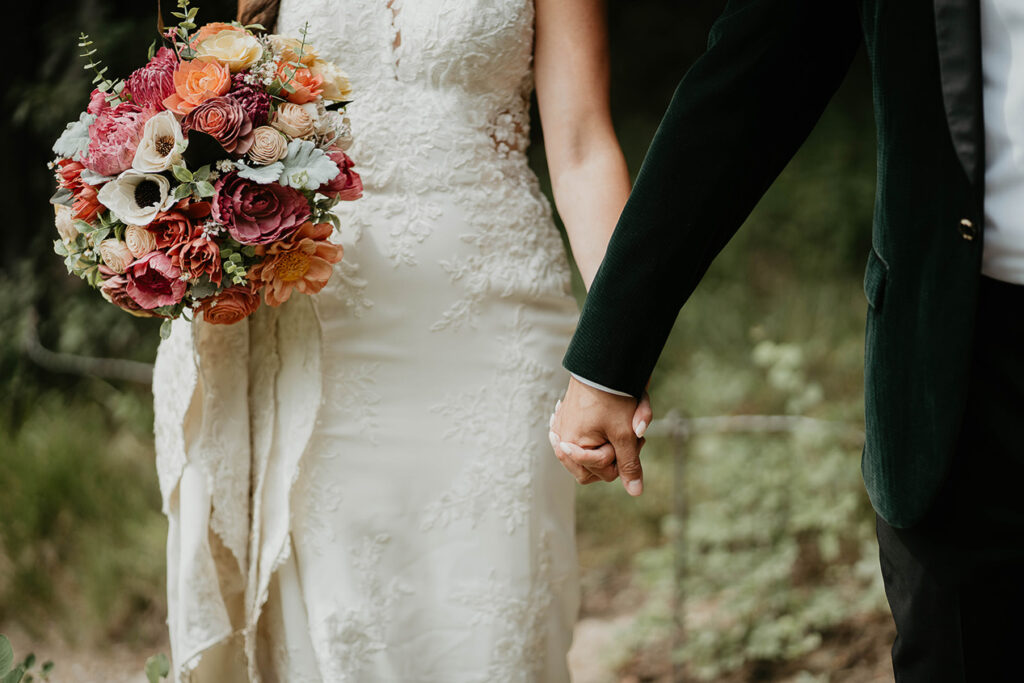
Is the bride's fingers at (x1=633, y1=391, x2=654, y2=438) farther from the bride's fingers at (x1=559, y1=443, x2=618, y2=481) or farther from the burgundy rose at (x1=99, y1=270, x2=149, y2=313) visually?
the burgundy rose at (x1=99, y1=270, x2=149, y2=313)

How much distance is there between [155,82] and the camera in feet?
5.51

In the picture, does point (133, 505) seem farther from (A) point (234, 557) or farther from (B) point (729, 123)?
(B) point (729, 123)

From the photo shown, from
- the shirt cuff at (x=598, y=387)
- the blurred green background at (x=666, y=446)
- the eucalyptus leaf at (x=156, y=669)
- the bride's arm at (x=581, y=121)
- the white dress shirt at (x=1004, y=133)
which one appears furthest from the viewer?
→ the blurred green background at (x=666, y=446)

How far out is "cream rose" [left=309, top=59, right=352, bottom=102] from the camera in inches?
70.3

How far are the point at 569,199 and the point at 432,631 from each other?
0.90m

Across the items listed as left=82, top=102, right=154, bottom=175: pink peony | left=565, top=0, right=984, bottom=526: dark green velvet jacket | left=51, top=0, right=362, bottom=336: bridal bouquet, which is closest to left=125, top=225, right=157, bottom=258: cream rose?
left=51, top=0, right=362, bottom=336: bridal bouquet

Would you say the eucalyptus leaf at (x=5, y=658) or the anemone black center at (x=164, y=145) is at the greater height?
the anemone black center at (x=164, y=145)

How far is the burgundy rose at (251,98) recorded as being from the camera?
1674 millimetres

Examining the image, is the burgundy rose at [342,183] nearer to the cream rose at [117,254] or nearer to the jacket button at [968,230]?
the cream rose at [117,254]

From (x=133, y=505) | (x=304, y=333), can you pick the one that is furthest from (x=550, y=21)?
(x=133, y=505)

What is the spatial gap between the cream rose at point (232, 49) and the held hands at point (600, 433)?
78 centimetres

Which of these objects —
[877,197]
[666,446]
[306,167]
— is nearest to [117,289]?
[306,167]

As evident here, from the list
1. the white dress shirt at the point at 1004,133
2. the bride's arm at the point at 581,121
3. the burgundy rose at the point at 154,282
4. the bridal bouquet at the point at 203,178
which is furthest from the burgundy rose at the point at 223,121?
the white dress shirt at the point at 1004,133

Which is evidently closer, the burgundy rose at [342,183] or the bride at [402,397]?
the burgundy rose at [342,183]
